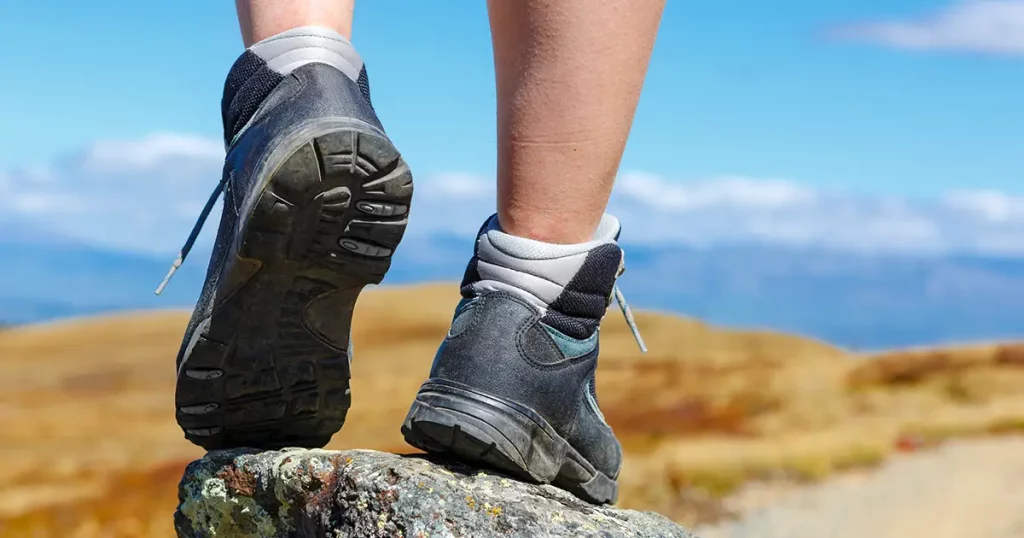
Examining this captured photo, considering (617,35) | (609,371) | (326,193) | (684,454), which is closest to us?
(617,35)

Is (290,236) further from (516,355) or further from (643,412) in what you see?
(643,412)

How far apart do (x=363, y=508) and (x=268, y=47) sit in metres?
1.00

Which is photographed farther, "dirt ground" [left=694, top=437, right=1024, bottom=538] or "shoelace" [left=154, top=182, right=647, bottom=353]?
"dirt ground" [left=694, top=437, right=1024, bottom=538]

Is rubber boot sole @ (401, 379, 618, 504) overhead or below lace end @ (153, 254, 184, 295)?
below

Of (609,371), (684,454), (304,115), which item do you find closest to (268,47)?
(304,115)

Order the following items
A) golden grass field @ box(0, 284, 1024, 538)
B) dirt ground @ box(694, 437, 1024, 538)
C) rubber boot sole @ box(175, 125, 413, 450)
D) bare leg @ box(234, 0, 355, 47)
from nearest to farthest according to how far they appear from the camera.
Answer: rubber boot sole @ box(175, 125, 413, 450), bare leg @ box(234, 0, 355, 47), dirt ground @ box(694, 437, 1024, 538), golden grass field @ box(0, 284, 1024, 538)

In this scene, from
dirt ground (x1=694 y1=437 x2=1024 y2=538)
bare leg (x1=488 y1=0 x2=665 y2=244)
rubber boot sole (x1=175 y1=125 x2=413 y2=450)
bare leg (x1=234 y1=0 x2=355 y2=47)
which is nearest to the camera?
bare leg (x1=488 y1=0 x2=665 y2=244)

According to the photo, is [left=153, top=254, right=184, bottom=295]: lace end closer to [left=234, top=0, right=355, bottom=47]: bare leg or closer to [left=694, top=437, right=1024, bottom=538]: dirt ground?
[left=234, top=0, right=355, bottom=47]: bare leg

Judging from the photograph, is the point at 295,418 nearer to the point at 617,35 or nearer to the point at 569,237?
the point at 569,237

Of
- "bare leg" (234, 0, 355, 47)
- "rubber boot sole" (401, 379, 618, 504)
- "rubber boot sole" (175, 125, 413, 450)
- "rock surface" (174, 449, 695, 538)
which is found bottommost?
"rock surface" (174, 449, 695, 538)

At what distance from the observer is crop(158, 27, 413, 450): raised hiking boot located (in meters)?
1.92

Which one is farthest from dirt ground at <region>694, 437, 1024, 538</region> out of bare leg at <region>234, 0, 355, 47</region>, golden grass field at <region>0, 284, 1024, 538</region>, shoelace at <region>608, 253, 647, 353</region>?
bare leg at <region>234, 0, 355, 47</region>

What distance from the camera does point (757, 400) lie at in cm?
1373

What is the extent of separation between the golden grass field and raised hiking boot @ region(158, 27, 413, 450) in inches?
213
